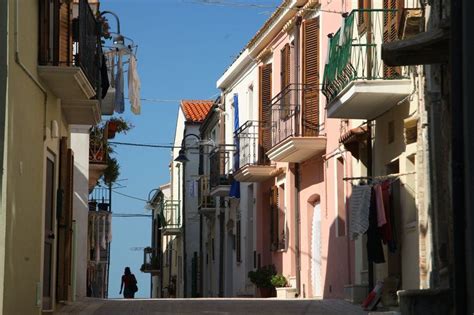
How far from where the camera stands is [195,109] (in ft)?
164

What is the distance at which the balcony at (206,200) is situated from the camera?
39.8 meters

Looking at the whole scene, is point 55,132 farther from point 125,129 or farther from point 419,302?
point 125,129

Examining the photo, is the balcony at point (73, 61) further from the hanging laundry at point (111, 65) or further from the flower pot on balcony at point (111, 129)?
the flower pot on balcony at point (111, 129)

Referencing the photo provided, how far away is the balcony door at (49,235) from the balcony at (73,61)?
3.63 feet

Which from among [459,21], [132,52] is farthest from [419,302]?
[132,52]

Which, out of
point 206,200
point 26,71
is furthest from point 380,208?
point 206,200

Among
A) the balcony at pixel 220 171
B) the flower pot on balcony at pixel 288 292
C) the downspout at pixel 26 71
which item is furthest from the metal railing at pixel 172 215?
the downspout at pixel 26 71

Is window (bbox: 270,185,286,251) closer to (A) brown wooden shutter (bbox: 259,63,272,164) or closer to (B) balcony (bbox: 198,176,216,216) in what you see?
(A) brown wooden shutter (bbox: 259,63,272,164)

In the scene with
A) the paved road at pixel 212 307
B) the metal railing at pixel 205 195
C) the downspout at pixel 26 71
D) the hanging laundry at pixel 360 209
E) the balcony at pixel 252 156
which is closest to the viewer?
the downspout at pixel 26 71

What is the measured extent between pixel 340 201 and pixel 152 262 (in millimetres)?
41321

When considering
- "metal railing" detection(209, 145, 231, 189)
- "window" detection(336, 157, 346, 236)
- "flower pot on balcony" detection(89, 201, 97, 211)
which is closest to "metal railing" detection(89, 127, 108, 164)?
"flower pot on balcony" detection(89, 201, 97, 211)

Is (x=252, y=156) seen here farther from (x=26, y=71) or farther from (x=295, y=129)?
(x=26, y=71)

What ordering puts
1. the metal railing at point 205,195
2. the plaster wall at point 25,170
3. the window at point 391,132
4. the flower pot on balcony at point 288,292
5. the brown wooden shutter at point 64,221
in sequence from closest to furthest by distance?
the plaster wall at point 25,170
the brown wooden shutter at point 64,221
the window at point 391,132
the flower pot on balcony at point 288,292
the metal railing at point 205,195

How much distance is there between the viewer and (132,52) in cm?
2166
